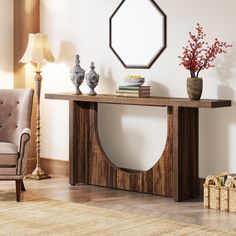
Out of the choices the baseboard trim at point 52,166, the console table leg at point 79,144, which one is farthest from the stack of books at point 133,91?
the baseboard trim at point 52,166

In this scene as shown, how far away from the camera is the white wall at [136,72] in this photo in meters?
5.64

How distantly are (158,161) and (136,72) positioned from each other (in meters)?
0.90

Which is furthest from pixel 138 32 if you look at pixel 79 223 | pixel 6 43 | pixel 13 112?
pixel 79 223

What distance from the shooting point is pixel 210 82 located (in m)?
5.70

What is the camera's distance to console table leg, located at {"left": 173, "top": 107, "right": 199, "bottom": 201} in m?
5.53

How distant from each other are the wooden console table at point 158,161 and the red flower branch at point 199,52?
0.29 metres

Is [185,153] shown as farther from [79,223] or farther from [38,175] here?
[38,175]

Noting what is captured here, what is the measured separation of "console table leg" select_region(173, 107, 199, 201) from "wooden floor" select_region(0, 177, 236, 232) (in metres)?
0.13

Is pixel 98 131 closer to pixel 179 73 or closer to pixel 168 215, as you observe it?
pixel 179 73

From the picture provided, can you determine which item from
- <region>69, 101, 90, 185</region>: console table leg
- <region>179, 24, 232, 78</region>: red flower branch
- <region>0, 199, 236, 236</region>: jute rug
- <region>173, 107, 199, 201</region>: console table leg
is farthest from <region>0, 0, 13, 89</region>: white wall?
<region>173, 107, 199, 201</region>: console table leg

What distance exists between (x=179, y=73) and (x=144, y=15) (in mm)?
635

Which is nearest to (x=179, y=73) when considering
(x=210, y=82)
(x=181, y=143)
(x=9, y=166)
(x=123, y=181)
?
(x=210, y=82)

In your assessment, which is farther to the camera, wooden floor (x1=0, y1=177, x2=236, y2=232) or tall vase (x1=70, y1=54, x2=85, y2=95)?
tall vase (x1=70, y1=54, x2=85, y2=95)

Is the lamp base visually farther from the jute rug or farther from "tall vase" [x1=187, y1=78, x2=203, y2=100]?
"tall vase" [x1=187, y1=78, x2=203, y2=100]
